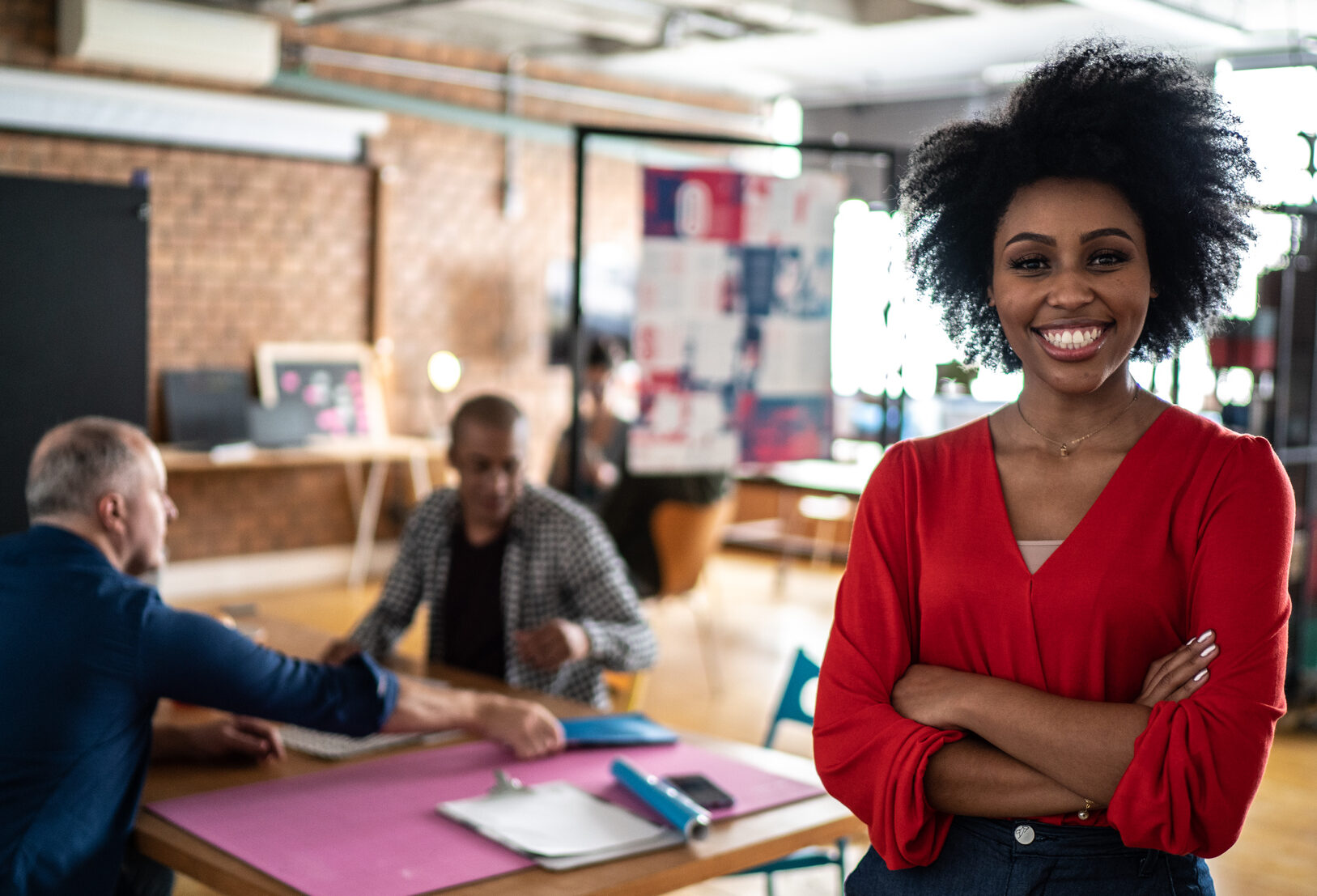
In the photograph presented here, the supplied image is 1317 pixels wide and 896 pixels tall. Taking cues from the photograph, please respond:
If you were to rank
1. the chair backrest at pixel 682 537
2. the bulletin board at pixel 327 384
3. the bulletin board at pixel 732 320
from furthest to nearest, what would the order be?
1. the bulletin board at pixel 327 384
2. the chair backrest at pixel 682 537
3. the bulletin board at pixel 732 320

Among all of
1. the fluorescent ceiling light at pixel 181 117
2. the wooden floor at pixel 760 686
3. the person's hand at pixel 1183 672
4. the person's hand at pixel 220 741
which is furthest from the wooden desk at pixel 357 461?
the person's hand at pixel 1183 672

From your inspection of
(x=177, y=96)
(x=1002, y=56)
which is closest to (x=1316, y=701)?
(x=1002, y=56)

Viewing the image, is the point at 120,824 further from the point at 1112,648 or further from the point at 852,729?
the point at 1112,648

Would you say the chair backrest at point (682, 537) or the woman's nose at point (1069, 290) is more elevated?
the woman's nose at point (1069, 290)

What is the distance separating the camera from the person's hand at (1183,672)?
1.26 meters

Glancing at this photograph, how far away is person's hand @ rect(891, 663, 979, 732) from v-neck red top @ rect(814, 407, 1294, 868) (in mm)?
12

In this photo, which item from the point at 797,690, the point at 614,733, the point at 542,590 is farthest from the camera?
the point at 542,590

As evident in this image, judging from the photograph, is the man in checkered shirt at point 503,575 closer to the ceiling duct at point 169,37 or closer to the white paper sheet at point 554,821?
the white paper sheet at point 554,821

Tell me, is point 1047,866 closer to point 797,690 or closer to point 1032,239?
point 1032,239

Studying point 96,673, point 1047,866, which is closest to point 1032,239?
point 1047,866

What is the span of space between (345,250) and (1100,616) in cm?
701

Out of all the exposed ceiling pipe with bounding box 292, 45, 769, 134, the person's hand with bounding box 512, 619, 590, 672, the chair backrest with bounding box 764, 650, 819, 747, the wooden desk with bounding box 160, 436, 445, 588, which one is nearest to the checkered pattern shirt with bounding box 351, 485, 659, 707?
the person's hand with bounding box 512, 619, 590, 672

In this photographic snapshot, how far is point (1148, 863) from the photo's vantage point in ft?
4.20

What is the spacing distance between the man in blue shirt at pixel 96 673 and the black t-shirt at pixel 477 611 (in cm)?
95
